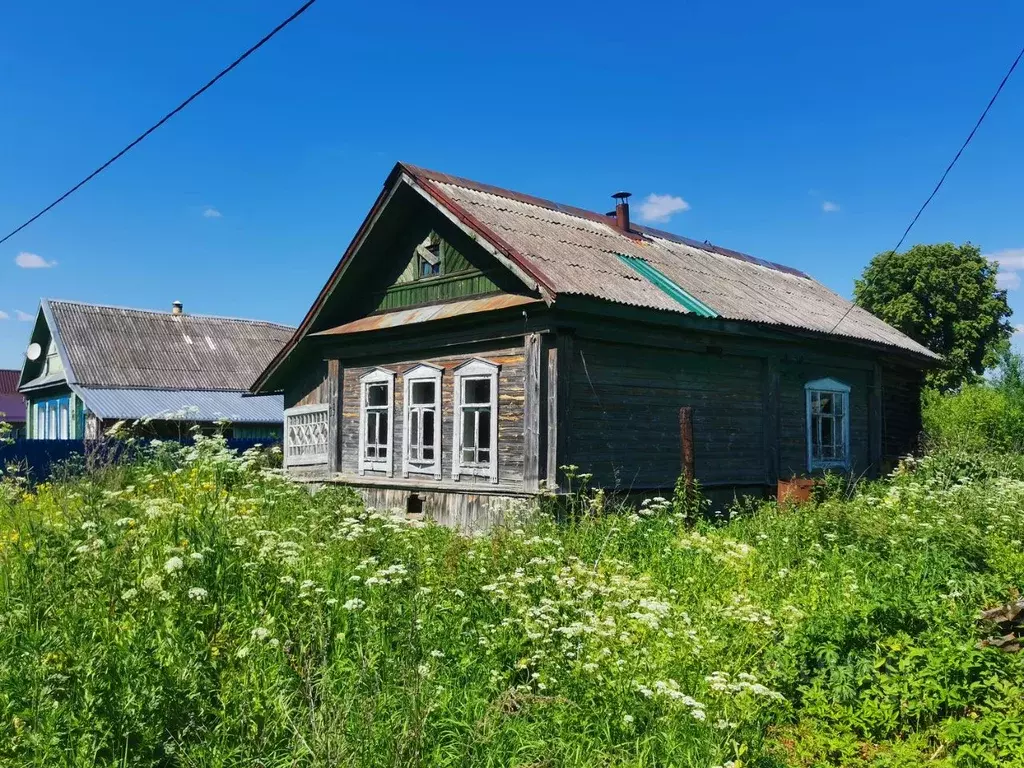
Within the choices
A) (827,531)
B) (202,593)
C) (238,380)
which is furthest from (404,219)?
(238,380)

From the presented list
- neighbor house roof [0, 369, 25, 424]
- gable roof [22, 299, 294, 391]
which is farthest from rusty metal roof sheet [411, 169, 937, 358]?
neighbor house roof [0, 369, 25, 424]

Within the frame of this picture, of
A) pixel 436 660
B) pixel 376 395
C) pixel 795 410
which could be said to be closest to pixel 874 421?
pixel 795 410

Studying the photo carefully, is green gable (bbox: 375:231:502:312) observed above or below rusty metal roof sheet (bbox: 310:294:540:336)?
above

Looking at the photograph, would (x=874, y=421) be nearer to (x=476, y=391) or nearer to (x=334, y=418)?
(x=476, y=391)

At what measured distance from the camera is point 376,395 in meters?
12.9

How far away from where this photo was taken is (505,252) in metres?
9.62

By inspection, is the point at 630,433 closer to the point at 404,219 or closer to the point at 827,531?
the point at 827,531

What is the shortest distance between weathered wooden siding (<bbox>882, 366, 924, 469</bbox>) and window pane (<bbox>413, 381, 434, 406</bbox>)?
9473 mm

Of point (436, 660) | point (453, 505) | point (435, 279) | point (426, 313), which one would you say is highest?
point (435, 279)

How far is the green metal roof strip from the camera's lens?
35.0 feet

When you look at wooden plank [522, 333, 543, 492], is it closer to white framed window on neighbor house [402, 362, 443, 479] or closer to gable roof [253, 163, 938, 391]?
gable roof [253, 163, 938, 391]

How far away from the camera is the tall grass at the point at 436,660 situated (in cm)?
322

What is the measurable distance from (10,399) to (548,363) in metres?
47.1

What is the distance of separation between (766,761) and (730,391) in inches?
338
